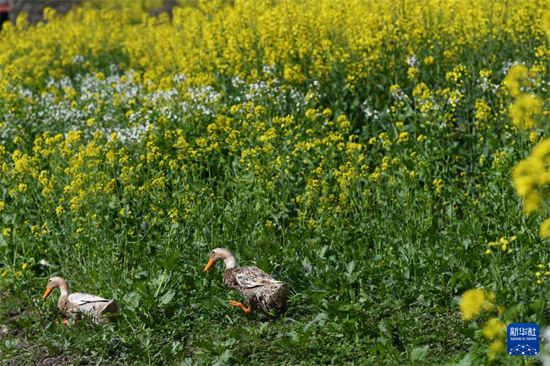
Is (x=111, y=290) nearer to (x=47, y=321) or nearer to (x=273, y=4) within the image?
(x=47, y=321)

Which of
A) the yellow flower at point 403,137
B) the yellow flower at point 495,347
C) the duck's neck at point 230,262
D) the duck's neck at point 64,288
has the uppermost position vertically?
the yellow flower at point 403,137

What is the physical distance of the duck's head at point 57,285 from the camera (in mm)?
5113

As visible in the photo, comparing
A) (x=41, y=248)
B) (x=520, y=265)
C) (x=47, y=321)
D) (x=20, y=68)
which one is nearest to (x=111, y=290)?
(x=47, y=321)

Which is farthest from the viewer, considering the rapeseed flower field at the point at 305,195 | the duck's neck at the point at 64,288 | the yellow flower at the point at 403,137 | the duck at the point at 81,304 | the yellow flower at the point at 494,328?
the yellow flower at the point at 403,137

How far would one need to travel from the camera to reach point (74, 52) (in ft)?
35.6

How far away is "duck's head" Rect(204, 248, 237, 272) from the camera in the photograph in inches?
191

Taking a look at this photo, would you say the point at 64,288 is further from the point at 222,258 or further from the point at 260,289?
the point at 260,289

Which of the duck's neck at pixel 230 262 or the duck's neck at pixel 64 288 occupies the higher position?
the duck's neck at pixel 230 262

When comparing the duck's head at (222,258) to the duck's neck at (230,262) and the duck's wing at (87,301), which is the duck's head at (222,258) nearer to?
the duck's neck at (230,262)

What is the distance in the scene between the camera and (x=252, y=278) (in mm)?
4543

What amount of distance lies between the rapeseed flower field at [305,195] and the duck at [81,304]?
0.10 metres

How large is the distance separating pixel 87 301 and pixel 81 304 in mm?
77

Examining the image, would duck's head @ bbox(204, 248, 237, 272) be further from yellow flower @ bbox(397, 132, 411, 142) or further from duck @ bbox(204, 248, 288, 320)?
yellow flower @ bbox(397, 132, 411, 142)

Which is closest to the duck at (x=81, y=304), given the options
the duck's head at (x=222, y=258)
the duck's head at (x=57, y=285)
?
the duck's head at (x=57, y=285)
